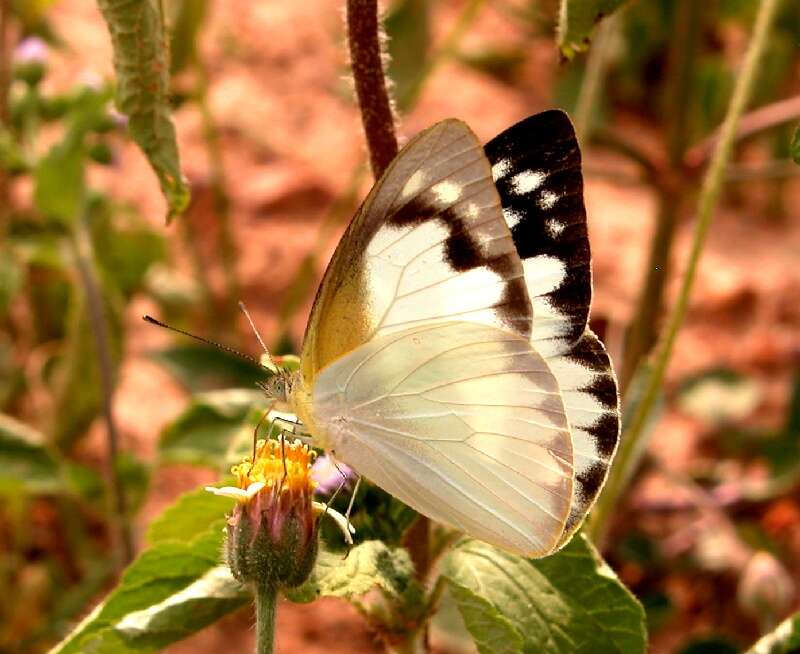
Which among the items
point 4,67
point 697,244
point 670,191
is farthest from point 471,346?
point 4,67

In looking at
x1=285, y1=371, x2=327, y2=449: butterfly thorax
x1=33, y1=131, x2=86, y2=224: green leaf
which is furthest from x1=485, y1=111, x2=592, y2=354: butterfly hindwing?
x1=33, y1=131, x2=86, y2=224: green leaf

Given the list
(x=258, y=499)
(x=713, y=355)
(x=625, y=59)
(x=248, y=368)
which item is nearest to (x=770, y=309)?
(x=713, y=355)

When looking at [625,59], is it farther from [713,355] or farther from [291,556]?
[291,556]

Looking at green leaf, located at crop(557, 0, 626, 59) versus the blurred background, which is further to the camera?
the blurred background

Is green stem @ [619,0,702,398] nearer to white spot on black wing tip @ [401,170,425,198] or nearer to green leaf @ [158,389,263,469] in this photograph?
green leaf @ [158,389,263,469]

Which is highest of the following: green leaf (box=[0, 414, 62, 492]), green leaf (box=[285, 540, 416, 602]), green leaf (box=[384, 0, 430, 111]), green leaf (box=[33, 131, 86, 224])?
green leaf (box=[384, 0, 430, 111])

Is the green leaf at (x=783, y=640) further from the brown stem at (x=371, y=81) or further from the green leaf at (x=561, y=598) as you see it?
the brown stem at (x=371, y=81)

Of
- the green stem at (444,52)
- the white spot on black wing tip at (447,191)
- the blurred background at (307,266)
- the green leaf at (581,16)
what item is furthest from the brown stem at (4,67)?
the green leaf at (581,16)
